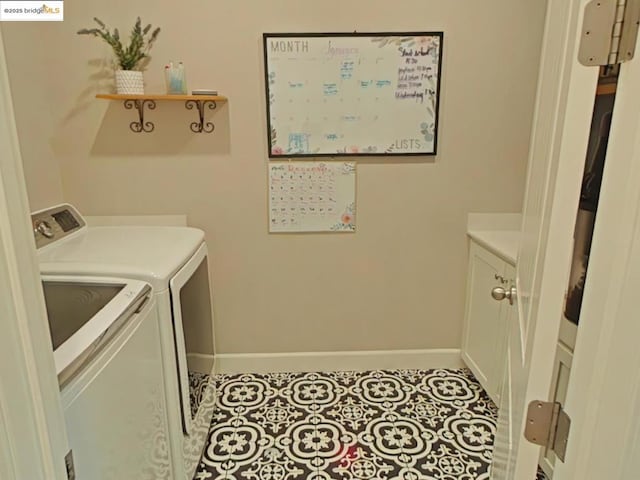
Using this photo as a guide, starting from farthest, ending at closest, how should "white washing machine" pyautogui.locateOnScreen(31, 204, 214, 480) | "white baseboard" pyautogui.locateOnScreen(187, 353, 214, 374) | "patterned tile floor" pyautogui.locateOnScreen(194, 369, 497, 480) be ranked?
"patterned tile floor" pyautogui.locateOnScreen(194, 369, 497, 480), "white baseboard" pyautogui.locateOnScreen(187, 353, 214, 374), "white washing machine" pyautogui.locateOnScreen(31, 204, 214, 480)

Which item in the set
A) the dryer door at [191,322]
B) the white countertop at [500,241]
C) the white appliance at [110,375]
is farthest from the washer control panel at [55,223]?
the white countertop at [500,241]

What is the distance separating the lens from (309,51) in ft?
7.27

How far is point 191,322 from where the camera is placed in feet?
6.18

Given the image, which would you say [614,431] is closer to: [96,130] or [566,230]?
[566,230]

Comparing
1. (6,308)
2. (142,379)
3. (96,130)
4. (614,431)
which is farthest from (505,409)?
(96,130)

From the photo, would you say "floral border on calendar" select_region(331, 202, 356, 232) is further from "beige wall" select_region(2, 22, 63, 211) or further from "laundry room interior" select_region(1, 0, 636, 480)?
"beige wall" select_region(2, 22, 63, 211)

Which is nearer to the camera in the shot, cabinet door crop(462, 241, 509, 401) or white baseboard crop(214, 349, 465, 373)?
cabinet door crop(462, 241, 509, 401)

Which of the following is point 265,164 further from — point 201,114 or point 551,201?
point 551,201

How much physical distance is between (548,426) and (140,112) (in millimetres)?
2198

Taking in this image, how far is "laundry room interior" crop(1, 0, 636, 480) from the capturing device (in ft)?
6.81

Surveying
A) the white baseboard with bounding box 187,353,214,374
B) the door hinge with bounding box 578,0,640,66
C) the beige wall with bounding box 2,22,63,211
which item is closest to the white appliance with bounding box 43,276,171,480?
the white baseboard with bounding box 187,353,214,374

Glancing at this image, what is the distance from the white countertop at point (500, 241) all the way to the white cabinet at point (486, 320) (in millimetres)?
35

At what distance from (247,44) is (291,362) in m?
1.79

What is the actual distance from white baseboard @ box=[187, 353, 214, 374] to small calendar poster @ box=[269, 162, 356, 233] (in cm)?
76
